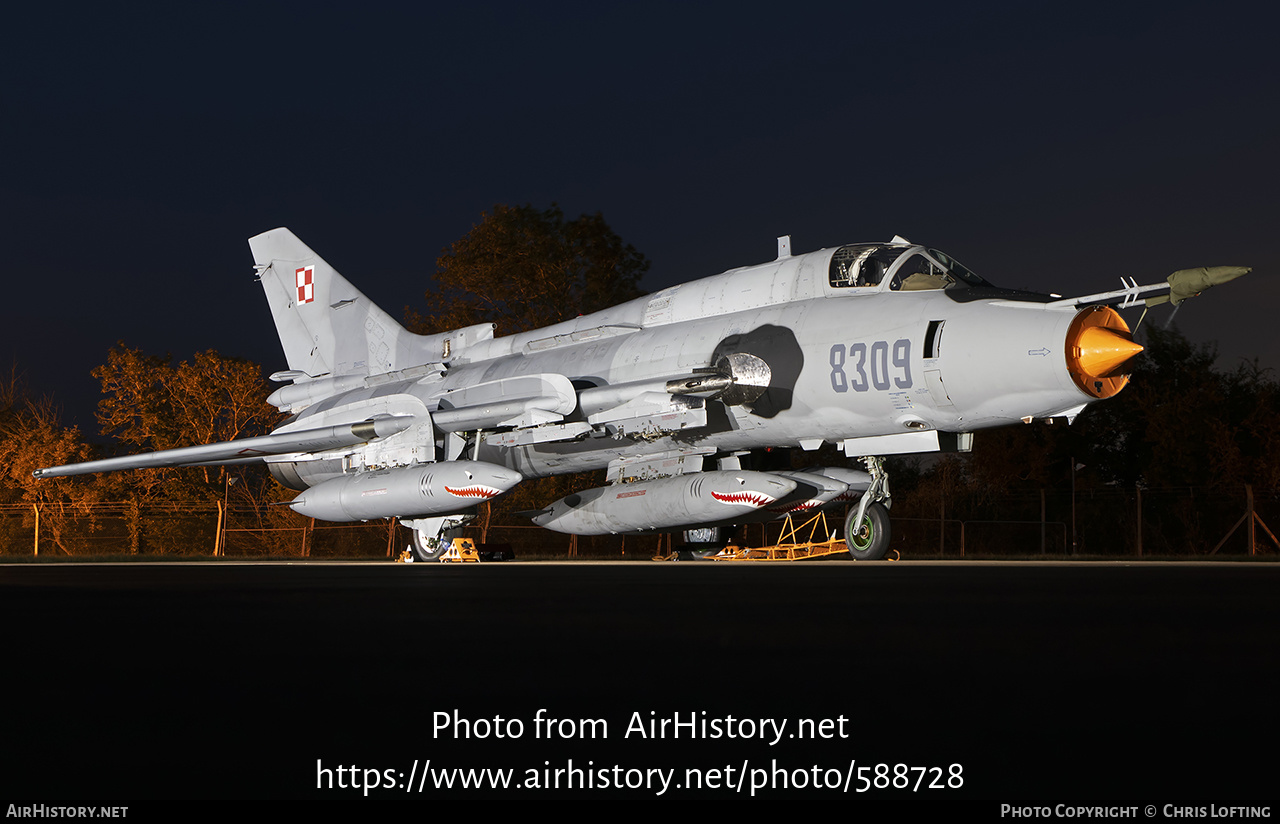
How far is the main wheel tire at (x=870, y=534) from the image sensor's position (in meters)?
13.4

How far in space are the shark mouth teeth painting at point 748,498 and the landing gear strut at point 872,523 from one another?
97 centimetres

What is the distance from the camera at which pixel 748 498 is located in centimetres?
1327

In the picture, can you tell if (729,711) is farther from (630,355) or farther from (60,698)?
(630,355)

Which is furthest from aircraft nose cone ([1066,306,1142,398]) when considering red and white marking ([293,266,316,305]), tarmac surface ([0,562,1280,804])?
red and white marking ([293,266,316,305])

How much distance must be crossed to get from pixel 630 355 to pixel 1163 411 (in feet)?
70.3

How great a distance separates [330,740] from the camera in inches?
99.4

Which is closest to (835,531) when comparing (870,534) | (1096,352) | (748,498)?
(870,534)

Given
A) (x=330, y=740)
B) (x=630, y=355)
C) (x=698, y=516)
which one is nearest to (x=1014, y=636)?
(x=330, y=740)

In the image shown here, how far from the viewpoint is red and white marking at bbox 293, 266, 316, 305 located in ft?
70.4

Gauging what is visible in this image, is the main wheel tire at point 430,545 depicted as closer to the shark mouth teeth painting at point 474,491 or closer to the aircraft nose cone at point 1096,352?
the shark mouth teeth painting at point 474,491

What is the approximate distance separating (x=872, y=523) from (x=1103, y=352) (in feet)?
10.9

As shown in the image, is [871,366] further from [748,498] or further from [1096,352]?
[1096,352]

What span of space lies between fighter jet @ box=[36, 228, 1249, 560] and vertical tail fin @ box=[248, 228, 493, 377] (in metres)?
0.88

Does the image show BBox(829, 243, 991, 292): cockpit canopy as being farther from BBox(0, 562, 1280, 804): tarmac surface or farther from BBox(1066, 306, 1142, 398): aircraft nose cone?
BBox(0, 562, 1280, 804): tarmac surface
